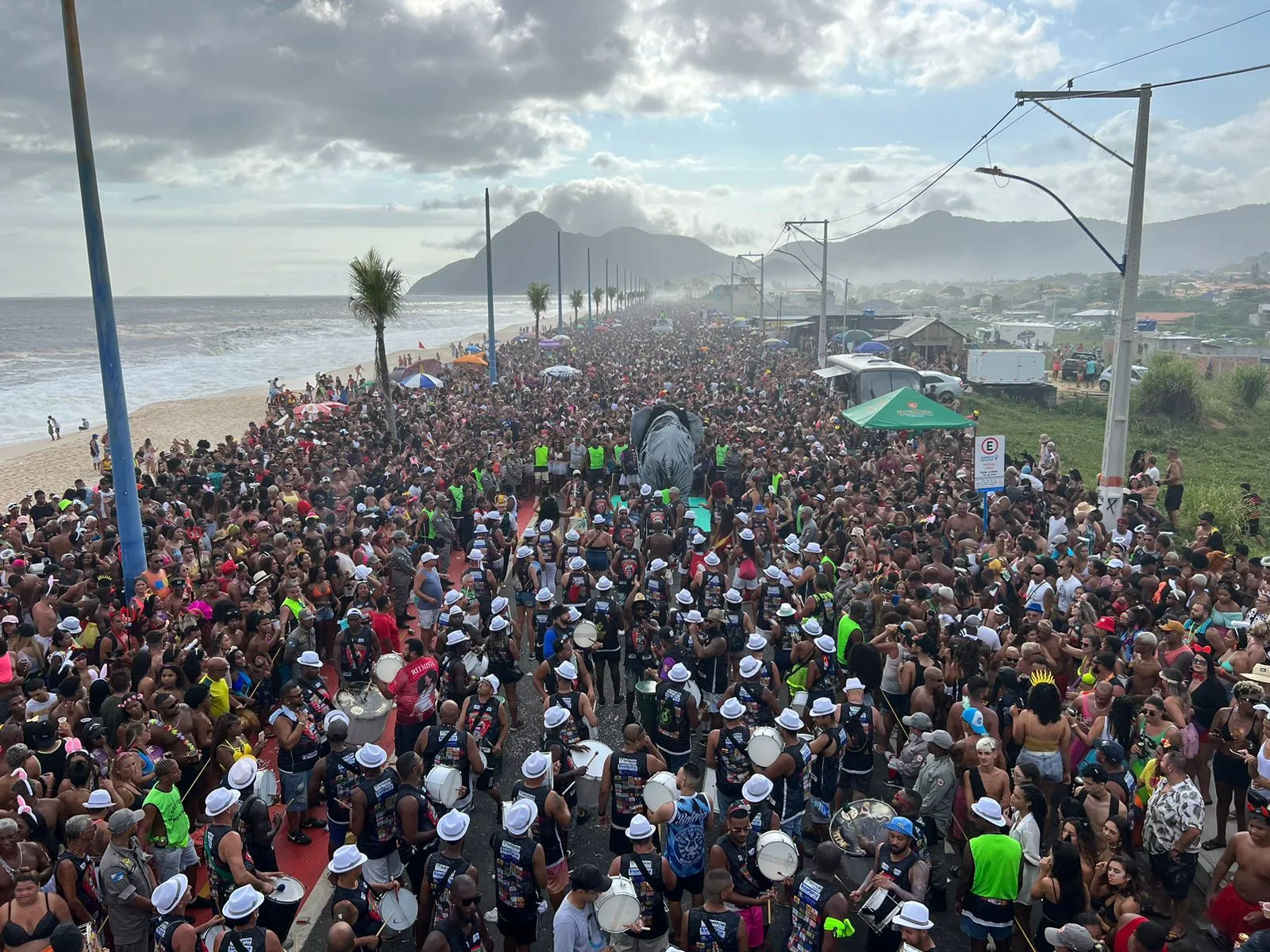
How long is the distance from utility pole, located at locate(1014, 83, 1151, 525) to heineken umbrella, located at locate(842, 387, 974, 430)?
444 centimetres

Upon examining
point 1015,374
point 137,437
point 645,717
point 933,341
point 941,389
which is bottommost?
point 137,437

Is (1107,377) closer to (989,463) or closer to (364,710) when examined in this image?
(989,463)

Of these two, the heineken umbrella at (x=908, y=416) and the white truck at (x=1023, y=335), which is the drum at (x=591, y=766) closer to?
the heineken umbrella at (x=908, y=416)

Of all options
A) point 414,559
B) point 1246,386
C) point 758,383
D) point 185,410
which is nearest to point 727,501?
point 414,559

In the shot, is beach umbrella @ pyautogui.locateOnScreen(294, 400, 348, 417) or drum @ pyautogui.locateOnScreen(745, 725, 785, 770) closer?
drum @ pyautogui.locateOnScreen(745, 725, 785, 770)

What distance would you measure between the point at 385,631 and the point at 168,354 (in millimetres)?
87687

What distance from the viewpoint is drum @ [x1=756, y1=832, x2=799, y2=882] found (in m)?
4.92

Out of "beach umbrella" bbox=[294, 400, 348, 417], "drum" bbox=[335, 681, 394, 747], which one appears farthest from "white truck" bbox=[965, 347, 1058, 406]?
"drum" bbox=[335, 681, 394, 747]

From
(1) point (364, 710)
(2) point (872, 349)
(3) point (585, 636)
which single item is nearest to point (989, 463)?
(3) point (585, 636)

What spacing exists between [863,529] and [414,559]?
6.49 metres

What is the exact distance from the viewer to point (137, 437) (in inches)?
1265

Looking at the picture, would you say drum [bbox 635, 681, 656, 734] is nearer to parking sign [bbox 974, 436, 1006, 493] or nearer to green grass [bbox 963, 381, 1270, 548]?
parking sign [bbox 974, 436, 1006, 493]

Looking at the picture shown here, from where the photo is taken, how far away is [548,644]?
27.5 ft

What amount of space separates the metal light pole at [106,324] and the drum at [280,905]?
6317 mm
